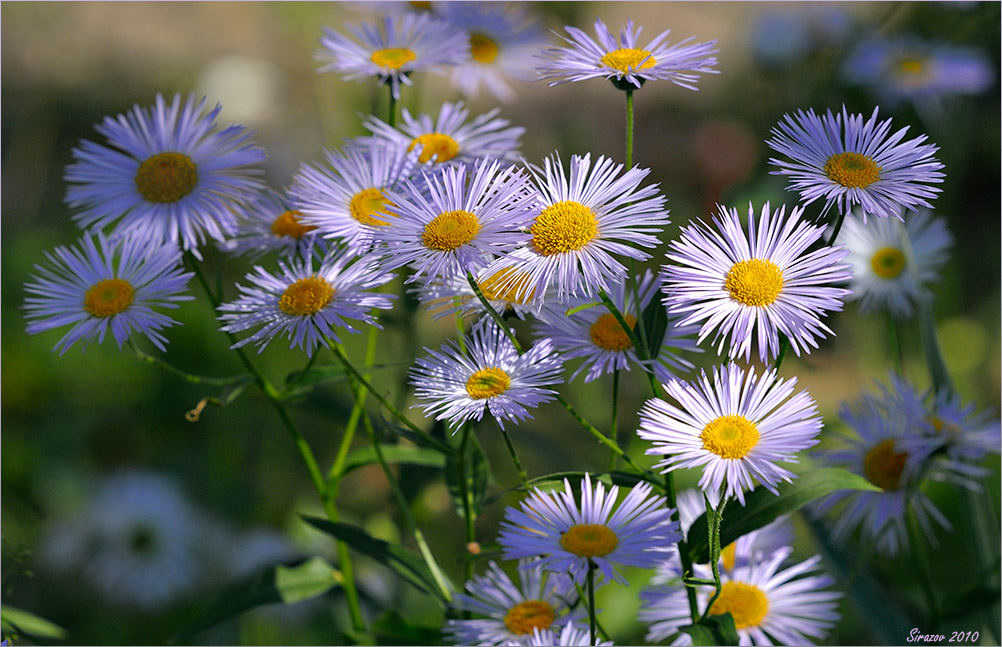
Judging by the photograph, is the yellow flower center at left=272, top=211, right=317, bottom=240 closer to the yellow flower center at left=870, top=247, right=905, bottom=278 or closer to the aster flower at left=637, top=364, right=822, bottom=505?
the aster flower at left=637, top=364, right=822, bottom=505

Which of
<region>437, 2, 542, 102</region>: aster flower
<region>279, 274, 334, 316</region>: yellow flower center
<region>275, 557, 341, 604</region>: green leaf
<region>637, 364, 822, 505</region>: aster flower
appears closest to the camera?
<region>637, 364, 822, 505</region>: aster flower

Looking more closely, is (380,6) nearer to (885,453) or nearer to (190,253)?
(190,253)

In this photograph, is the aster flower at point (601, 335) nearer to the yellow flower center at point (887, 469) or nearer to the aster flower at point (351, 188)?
the aster flower at point (351, 188)

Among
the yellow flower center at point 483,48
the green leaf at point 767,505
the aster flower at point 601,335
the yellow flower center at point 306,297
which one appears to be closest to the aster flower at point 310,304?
the yellow flower center at point 306,297

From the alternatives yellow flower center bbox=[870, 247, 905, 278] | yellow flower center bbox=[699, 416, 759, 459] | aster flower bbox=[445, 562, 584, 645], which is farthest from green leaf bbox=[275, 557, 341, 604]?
yellow flower center bbox=[870, 247, 905, 278]

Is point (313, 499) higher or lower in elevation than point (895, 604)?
higher

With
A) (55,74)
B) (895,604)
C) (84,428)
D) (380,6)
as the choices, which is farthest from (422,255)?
(55,74)

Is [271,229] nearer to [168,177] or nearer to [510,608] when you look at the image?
[168,177]

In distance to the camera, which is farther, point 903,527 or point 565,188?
point 903,527
